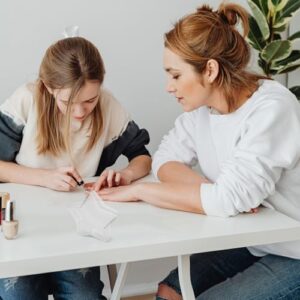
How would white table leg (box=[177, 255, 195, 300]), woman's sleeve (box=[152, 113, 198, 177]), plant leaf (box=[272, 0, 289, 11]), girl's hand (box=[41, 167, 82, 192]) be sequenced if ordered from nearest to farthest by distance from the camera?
1. white table leg (box=[177, 255, 195, 300])
2. girl's hand (box=[41, 167, 82, 192])
3. woman's sleeve (box=[152, 113, 198, 177])
4. plant leaf (box=[272, 0, 289, 11])

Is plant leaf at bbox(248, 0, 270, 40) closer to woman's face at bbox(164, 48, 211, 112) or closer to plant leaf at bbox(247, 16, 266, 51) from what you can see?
plant leaf at bbox(247, 16, 266, 51)

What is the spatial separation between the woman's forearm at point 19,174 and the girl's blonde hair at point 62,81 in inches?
3.6

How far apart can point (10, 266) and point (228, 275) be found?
0.64 metres

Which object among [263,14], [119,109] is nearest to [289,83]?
[263,14]

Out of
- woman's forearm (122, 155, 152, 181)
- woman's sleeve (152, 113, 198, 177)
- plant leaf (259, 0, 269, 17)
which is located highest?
plant leaf (259, 0, 269, 17)

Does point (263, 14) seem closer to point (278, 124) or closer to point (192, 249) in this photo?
point (278, 124)

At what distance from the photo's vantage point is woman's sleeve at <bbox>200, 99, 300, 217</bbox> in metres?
1.15

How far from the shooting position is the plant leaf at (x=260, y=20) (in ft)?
5.99

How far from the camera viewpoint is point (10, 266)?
35.9 inches

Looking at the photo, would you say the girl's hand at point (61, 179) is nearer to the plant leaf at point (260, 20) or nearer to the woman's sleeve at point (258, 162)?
the woman's sleeve at point (258, 162)

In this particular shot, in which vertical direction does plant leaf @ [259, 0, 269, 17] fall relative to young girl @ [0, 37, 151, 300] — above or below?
above

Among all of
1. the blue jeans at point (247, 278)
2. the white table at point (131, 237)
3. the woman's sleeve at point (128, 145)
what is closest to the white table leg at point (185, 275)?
the white table at point (131, 237)

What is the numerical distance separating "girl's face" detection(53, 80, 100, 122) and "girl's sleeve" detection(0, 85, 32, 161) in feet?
0.39

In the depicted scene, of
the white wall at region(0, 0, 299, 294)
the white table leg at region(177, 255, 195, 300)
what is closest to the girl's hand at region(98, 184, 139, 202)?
the white table leg at region(177, 255, 195, 300)
